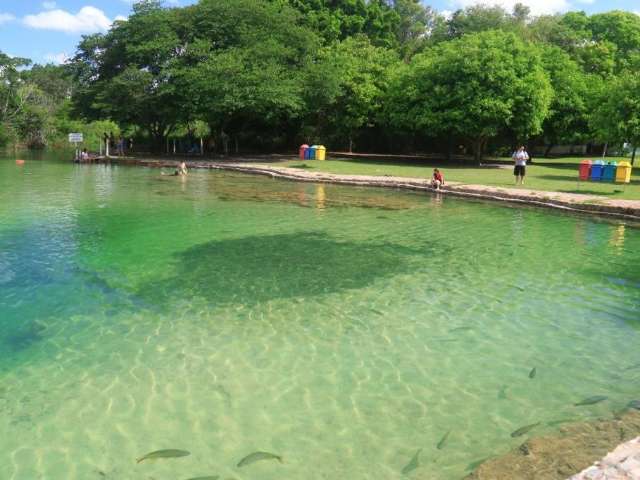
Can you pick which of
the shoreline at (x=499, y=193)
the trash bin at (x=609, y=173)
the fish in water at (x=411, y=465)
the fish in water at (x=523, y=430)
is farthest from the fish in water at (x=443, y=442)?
the trash bin at (x=609, y=173)

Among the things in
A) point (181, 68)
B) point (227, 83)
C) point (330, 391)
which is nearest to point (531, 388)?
point (330, 391)

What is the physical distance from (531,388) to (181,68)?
36.1 metres

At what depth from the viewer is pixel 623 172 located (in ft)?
75.4

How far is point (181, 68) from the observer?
123 ft

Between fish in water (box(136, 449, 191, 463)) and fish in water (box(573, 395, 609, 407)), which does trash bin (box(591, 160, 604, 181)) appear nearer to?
fish in water (box(573, 395, 609, 407))

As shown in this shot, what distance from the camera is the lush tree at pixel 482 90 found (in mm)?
30781

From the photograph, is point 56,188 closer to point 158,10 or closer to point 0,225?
point 0,225

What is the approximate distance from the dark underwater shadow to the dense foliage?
1848 cm

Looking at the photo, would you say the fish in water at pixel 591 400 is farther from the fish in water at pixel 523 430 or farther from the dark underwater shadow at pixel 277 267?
the dark underwater shadow at pixel 277 267

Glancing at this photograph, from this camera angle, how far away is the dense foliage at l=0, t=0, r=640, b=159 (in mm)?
31328

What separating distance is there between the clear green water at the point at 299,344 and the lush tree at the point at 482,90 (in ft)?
60.0

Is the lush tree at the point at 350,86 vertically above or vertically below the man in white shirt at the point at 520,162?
above

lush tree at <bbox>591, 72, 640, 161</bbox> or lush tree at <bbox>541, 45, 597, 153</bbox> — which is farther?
lush tree at <bbox>541, 45, 597, 153</bbox>

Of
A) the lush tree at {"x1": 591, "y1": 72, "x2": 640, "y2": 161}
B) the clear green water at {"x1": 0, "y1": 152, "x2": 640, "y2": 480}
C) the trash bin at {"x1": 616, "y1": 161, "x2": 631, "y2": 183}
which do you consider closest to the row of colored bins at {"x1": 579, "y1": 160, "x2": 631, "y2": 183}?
the trash bin at {"x1": 616, "y1": 161, "x2": 631, "y2": 183}
